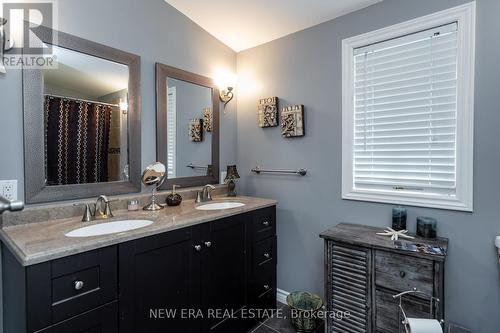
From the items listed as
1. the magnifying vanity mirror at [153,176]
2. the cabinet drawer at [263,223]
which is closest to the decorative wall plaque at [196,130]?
the magnifying vanity mirror at [153,176]

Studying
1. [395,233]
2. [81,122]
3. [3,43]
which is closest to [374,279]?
[395,233]

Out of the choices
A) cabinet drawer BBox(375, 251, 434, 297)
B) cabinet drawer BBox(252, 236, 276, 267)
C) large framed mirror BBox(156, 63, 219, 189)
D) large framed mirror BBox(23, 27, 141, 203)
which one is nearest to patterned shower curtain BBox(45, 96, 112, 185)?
large framed mirror BBox(23, 27, 141, 203)

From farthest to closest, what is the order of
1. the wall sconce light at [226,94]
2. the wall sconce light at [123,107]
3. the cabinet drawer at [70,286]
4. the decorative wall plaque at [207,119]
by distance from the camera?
the wall sconce light at [226,94], the decorative wall plaque at [207,119], the wall sconce light at [123,107], the cabinet drawer at [70,286]

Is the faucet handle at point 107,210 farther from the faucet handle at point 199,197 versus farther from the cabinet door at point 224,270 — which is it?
the faucet handle at point 199,197

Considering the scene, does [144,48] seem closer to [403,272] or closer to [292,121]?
[292,121]

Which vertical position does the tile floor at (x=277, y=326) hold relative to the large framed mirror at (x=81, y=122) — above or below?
below

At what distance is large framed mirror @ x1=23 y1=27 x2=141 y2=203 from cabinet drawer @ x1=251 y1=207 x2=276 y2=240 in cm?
89

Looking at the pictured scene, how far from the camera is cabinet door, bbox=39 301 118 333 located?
3.43ft

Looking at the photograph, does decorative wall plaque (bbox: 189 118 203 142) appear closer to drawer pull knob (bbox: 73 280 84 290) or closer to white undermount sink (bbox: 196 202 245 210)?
white undermount sink (bbox: 196 202 245 210)

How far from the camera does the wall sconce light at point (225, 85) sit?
8.09 feet

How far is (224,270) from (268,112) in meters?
1.35

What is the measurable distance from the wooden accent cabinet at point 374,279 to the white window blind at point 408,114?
0.38 meters

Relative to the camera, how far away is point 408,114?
67.8 inches

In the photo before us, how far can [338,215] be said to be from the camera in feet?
6.63
